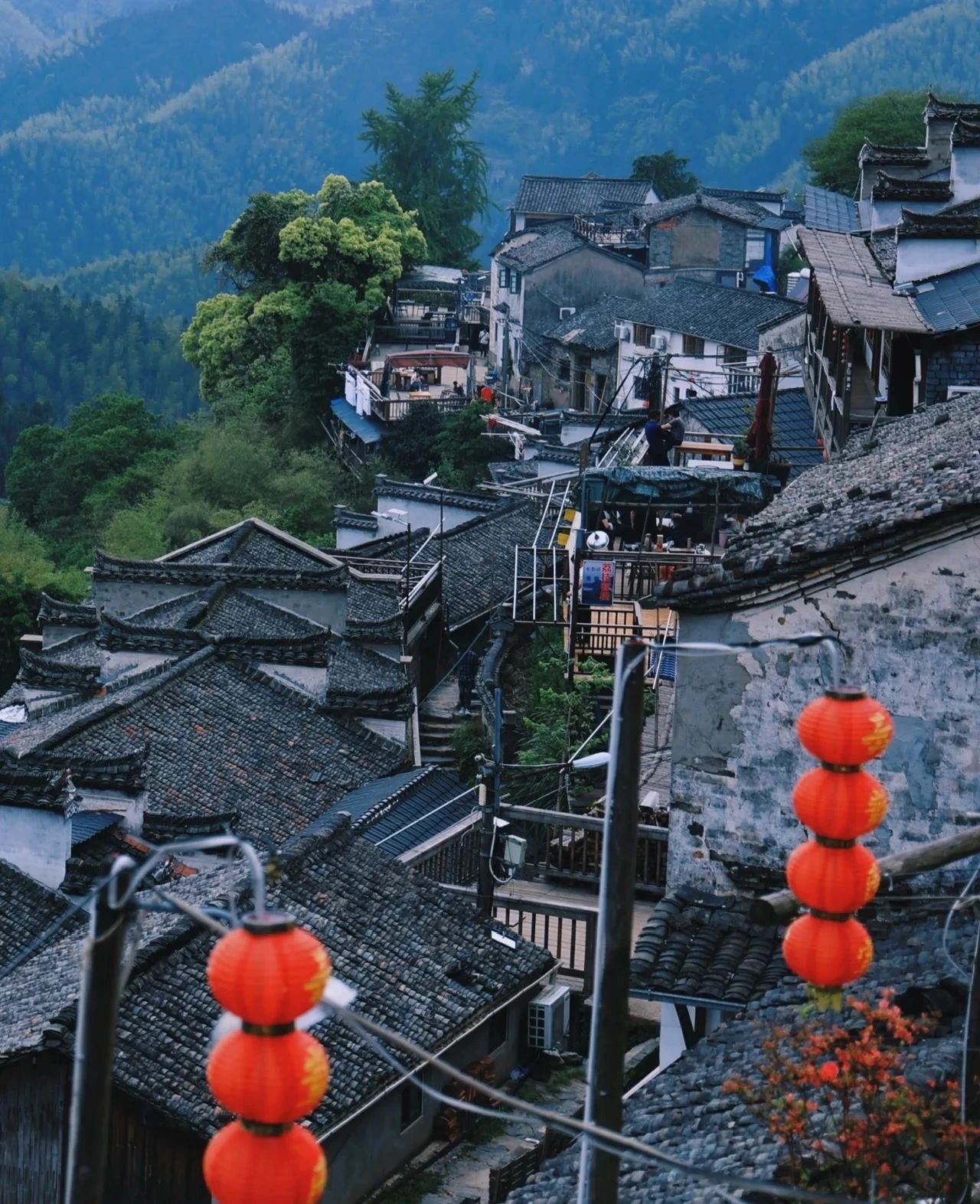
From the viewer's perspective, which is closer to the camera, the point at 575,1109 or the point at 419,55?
the point at 575,1109

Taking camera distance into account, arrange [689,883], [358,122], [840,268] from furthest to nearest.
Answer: [358,122] < [840,268] < [689,883]

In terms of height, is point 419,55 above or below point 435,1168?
above

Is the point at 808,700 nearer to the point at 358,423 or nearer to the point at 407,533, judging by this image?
the point at 407,533

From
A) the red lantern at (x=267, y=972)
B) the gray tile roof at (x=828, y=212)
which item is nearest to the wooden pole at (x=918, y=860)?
the red lantern at (x=267, y=972)

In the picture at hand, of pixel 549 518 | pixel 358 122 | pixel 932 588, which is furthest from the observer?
pixel 358 122

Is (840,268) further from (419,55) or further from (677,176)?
(419,55)

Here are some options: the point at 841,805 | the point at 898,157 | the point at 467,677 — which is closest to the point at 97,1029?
the point at 841,805

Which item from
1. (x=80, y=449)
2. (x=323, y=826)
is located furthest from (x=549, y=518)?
(x=80, y=449)

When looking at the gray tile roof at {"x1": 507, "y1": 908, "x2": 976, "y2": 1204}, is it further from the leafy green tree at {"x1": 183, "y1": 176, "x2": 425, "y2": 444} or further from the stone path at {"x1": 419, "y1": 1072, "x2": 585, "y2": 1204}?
the leafy green tree at {"x1": 183, "y1": 176, "x2": 425, "y2": 444}
